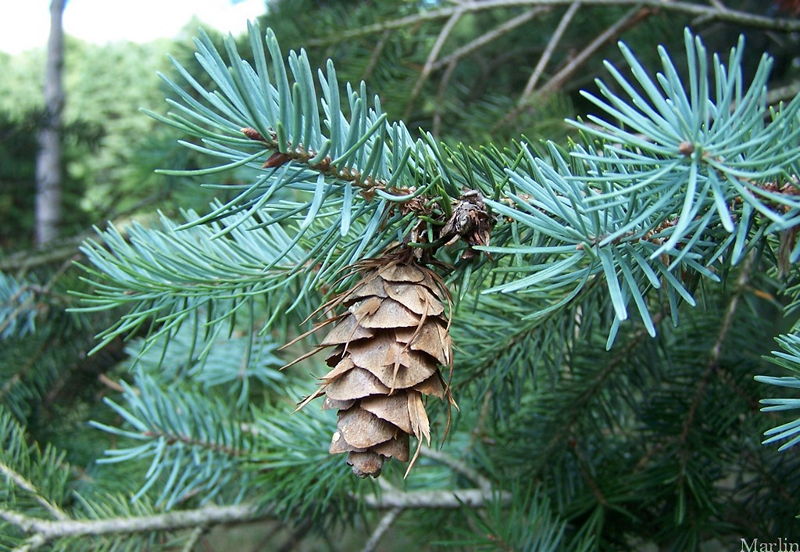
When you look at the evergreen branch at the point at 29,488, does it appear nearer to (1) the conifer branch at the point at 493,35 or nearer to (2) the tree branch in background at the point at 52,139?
(1) the conifer branch at the point at 493,35

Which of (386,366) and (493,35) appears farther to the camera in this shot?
(493,35)

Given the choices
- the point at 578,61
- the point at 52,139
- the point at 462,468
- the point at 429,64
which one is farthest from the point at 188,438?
the point at 52,139

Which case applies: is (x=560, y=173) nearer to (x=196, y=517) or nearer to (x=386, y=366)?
(x=386, y=366)

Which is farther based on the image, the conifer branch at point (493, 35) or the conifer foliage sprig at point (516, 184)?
the conifer branch at point (493, 35)

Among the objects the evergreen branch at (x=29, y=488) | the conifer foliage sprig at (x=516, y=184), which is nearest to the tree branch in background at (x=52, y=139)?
the evergreen branch at (x=29, y=488)

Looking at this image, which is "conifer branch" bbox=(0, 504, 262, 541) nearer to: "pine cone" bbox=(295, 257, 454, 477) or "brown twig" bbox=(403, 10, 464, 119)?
"pine cone" bbox=(295, 257, 454, 477)

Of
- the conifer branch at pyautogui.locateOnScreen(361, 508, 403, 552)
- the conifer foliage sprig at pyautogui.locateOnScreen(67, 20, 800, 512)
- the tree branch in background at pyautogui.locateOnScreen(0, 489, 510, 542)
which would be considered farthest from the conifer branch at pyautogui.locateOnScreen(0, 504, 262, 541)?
the conifer foliage sprig at pyautogui.locateOnScreen(67, 20, 800, 512)
